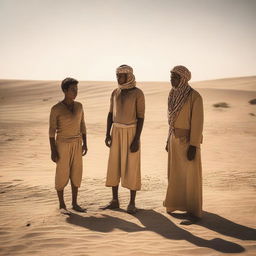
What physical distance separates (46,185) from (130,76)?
310 cm

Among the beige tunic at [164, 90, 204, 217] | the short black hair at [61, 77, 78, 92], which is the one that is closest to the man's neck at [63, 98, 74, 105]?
the short black hair at [61, 77, 78, 92]

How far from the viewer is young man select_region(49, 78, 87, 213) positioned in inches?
199

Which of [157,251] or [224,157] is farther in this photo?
[224,157]

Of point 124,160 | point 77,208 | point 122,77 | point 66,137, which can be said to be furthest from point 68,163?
point 122,77

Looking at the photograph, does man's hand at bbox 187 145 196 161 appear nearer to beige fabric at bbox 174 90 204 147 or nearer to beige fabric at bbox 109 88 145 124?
beige fabric at bbox 174 90 204 147

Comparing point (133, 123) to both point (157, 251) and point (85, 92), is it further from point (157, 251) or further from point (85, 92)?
point (85, 92)

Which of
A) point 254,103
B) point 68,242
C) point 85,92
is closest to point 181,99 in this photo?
point 68,242

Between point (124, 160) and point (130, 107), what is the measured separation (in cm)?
79

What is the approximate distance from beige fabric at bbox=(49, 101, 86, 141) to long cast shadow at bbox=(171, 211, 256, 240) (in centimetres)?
188

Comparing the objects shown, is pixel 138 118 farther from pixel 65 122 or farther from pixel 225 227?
pixel 225 227

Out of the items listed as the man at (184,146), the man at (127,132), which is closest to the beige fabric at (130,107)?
the man at (127,132)

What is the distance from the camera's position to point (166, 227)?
4.67m

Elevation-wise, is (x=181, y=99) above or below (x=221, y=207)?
above

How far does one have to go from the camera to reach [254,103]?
82.2 feet
